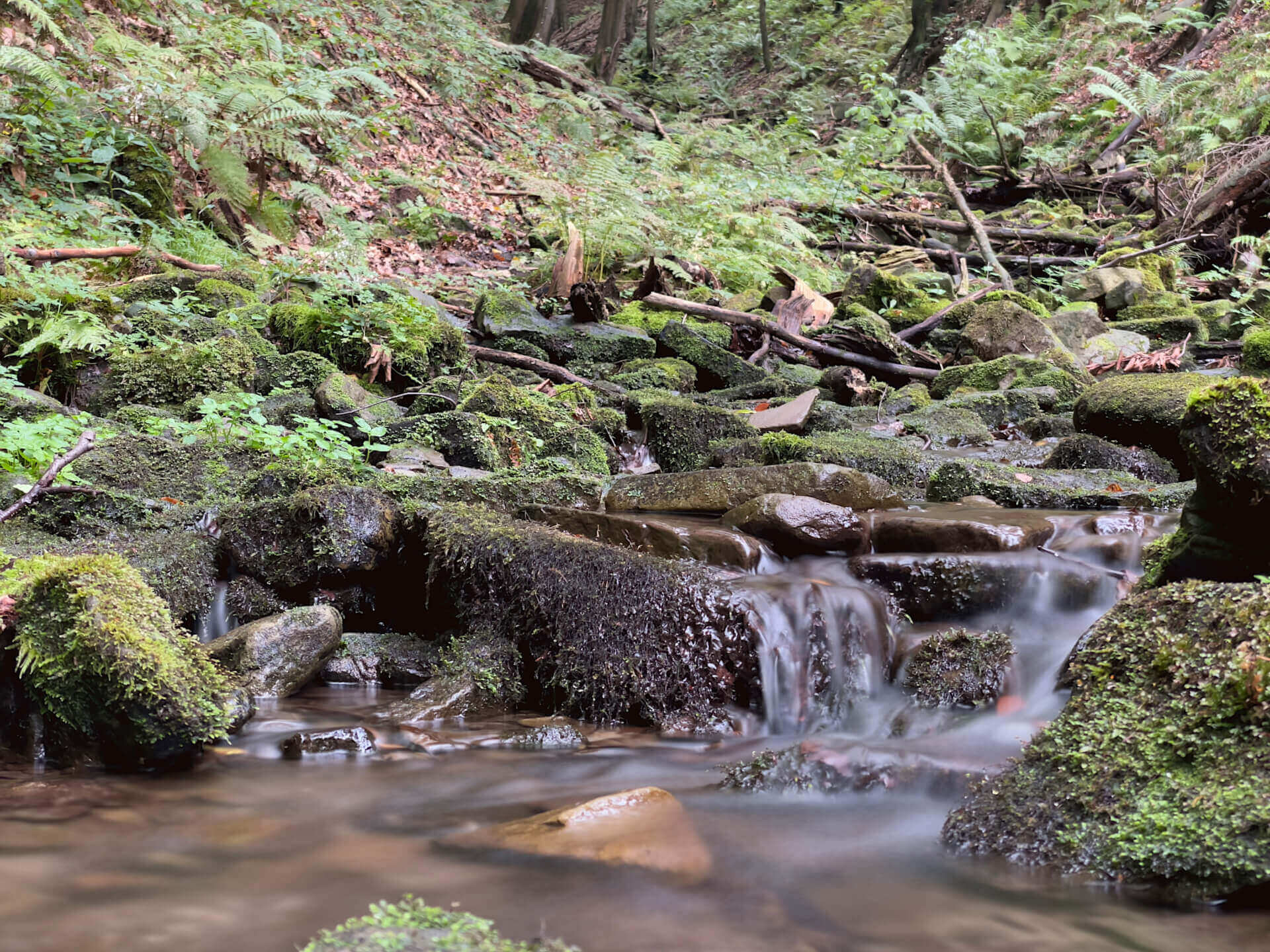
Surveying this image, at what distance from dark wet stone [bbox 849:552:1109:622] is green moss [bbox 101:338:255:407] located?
4609mm

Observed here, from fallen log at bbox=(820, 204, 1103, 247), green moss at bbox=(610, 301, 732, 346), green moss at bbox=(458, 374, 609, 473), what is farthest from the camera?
fallen log at bbox=(820, 204, 1103, 247)

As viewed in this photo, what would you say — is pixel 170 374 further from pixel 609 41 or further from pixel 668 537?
pixel 609 41

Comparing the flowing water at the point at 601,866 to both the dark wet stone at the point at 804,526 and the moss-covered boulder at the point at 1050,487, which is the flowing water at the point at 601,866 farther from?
the moss-covered boulder at the point at 1050,487

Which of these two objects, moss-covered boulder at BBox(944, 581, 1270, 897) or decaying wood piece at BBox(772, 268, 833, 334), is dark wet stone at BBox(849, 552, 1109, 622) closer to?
moss-covered boulder at BBox(944, 581, 1270, 897)

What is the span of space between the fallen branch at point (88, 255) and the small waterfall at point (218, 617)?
4.36m

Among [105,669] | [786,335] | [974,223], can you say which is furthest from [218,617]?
[974,223]

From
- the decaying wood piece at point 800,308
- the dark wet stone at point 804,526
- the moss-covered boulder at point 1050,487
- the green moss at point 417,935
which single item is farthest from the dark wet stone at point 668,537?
the decaying wood piece at point 800,308

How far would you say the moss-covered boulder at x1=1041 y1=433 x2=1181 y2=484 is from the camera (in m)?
6.20

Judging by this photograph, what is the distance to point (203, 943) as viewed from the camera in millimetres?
2076

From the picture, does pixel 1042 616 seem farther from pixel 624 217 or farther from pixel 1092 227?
pixel 1092 227

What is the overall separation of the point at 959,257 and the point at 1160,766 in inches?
490

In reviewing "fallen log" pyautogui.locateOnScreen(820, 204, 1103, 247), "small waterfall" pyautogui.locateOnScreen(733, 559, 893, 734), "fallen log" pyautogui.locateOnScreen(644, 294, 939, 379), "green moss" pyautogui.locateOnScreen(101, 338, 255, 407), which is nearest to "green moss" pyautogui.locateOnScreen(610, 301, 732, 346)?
"fallen log" pyautogui.locateOnScreen(644, 294, 939, 379)

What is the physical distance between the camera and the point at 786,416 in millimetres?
7258

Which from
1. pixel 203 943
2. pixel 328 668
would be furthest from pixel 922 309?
pixel 203 943
